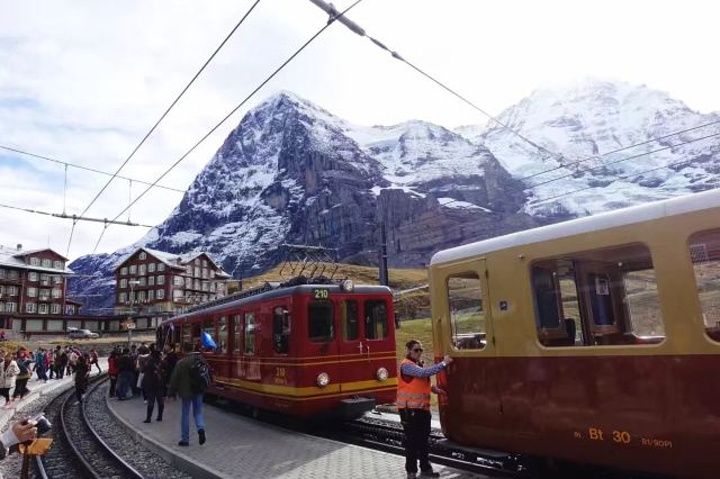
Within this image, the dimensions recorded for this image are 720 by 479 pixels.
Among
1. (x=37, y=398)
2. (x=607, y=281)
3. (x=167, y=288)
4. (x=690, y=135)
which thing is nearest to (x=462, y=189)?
(x=690, y=135)

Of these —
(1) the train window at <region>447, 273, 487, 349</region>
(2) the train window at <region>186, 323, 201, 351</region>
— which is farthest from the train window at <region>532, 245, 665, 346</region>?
(2) the train window at <region>186, 323, 201, 351</region>

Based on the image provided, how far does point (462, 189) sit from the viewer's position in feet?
525

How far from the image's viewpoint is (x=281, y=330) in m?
11.5

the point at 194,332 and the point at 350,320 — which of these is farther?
the point at 194,332

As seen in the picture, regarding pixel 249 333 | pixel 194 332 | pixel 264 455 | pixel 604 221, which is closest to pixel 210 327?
pixel 194 332

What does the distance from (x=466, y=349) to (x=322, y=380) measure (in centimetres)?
476

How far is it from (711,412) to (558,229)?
86.6 inches

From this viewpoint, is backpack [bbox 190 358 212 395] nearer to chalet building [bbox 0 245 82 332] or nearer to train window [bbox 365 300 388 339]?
train window [bbox 365 300 388 339]

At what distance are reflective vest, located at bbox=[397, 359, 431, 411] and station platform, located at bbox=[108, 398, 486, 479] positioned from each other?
3.04 feet

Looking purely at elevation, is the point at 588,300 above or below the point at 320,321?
below

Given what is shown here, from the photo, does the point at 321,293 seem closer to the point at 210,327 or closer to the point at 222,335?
the point at 222,335

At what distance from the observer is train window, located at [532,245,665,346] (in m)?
5.75

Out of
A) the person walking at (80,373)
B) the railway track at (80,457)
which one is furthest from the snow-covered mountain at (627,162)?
the railway track at (80,457)

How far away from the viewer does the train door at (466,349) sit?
641cm
